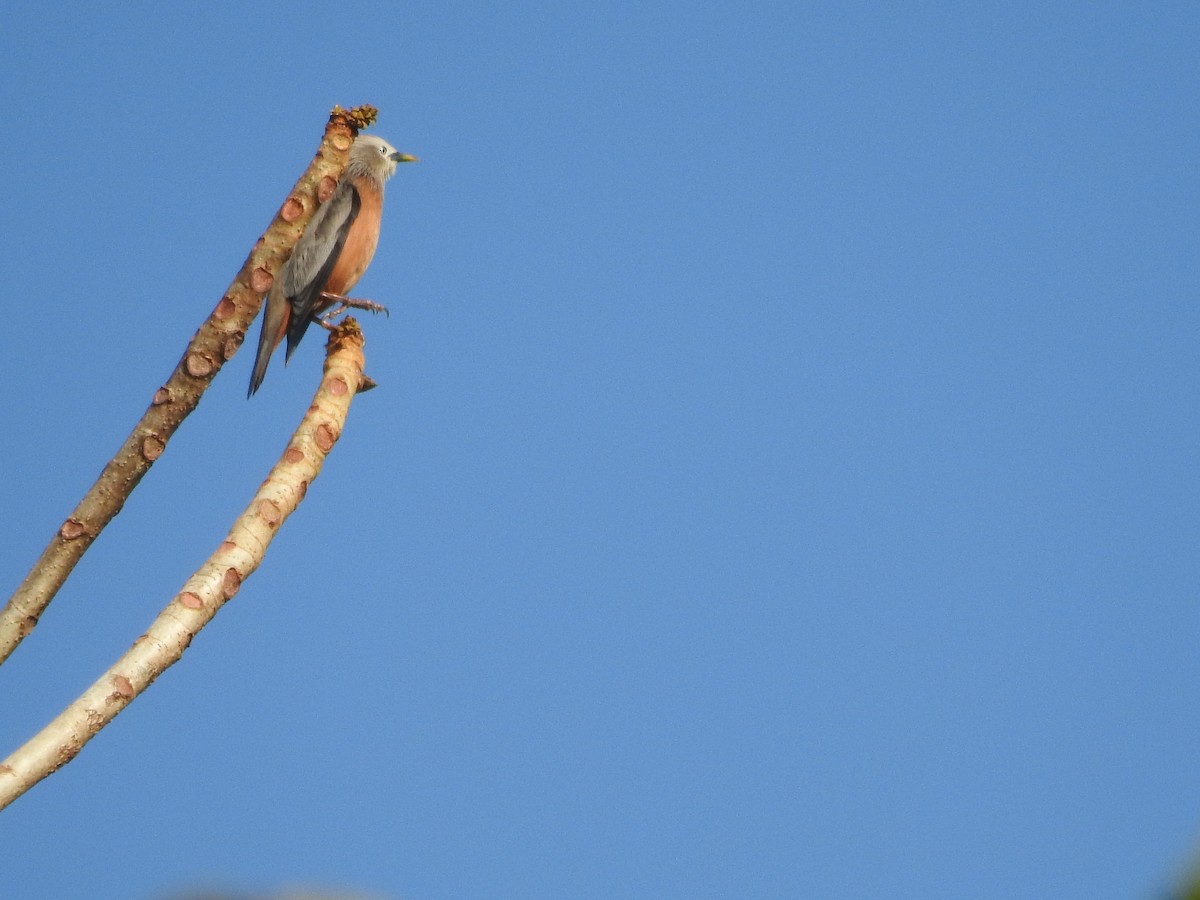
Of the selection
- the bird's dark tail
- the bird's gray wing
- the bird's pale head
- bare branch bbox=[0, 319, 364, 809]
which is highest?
the bird's pale head

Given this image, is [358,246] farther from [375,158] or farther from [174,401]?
[174,401]

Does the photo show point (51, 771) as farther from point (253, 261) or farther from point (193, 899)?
point (193, 899)

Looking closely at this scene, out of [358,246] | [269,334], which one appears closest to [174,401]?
[269,334]

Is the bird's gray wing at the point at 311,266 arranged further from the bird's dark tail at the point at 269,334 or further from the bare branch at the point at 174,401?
the bare branch at the point at 174,401

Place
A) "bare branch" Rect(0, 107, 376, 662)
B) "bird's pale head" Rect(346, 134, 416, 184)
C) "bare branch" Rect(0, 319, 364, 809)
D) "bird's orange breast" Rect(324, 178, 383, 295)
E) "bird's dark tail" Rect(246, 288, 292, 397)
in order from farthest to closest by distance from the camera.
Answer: "bird's pale head" Rect(346, 134, 416, 184), "bird's orange breast" Rect(324, 178, 383, 295), "bird's dark tail" Rect(246, 288, 292, 397), "bare branch" Rect(0, 107, 376, 662), "bare branch" Rect(0, 319, 364, 809)

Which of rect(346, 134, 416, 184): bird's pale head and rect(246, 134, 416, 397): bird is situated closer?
rect(246, 134, 416, 397): bird

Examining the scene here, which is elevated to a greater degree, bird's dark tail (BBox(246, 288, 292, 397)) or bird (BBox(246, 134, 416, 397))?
bird (BBox(246, 134, 416, 397))

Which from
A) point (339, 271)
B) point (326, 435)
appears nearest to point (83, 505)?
point (326, 435)

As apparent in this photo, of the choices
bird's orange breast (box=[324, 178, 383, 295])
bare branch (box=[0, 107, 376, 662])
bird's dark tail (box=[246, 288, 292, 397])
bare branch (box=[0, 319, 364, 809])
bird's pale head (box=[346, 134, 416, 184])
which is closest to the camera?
bare branch (box=[0, 319, 364, 809])

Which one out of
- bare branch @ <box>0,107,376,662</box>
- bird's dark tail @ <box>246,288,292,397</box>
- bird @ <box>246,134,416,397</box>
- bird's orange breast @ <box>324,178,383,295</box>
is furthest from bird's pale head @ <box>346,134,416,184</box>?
bare branch @ <box>0,107,376,662</box>

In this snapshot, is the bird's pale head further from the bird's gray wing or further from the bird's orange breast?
the bird's gray wing
